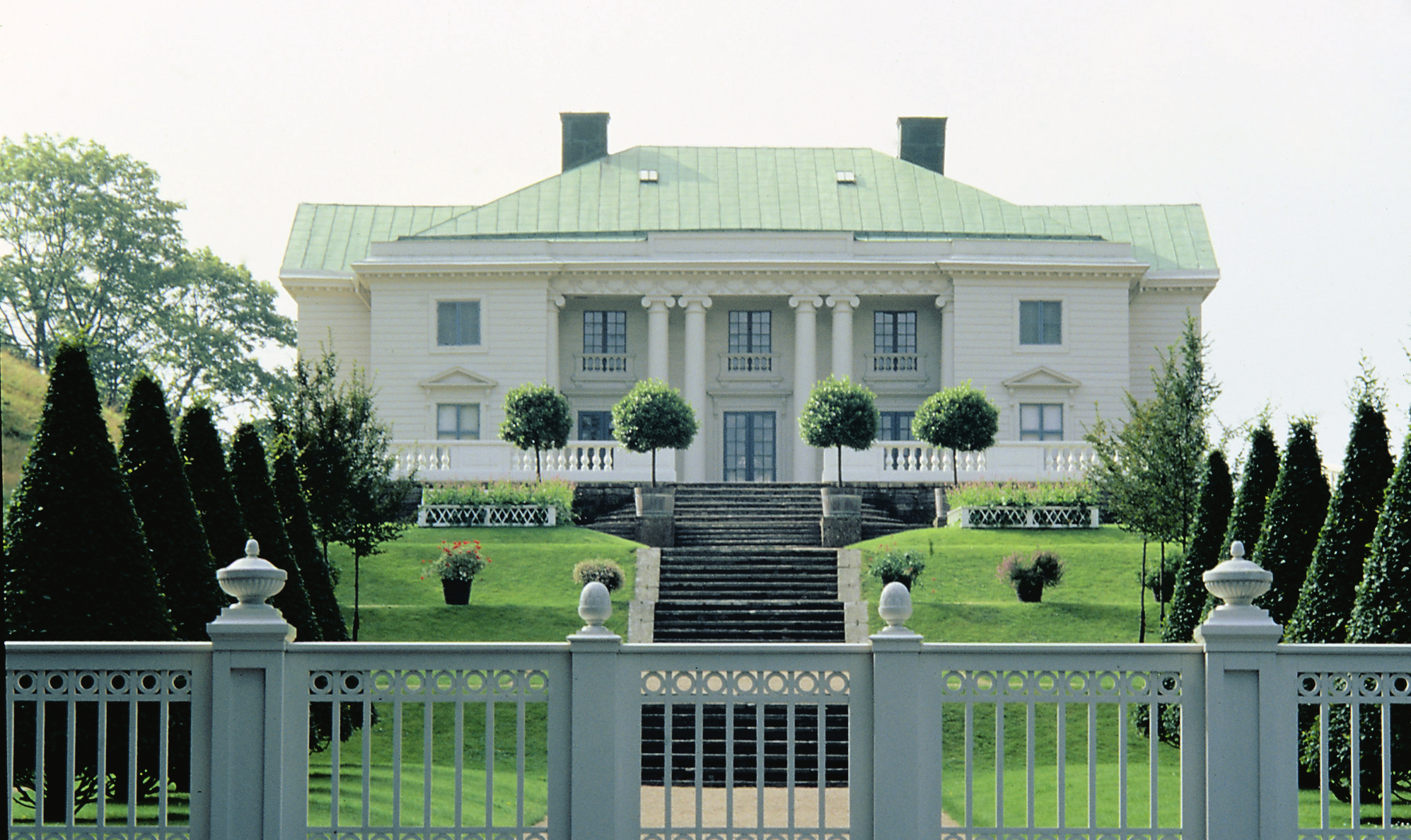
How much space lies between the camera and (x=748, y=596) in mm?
21797

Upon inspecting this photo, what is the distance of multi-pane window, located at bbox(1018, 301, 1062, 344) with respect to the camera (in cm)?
3878

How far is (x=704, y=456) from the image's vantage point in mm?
38938

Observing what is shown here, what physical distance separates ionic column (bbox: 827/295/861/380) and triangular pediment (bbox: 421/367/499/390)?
351 inches

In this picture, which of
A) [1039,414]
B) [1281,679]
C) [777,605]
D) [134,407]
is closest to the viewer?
[1281,679]

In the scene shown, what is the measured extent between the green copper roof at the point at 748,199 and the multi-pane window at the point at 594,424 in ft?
16.2

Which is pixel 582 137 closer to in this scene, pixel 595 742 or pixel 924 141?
pixel 924 141

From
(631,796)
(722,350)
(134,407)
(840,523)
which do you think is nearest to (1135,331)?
(722,350)

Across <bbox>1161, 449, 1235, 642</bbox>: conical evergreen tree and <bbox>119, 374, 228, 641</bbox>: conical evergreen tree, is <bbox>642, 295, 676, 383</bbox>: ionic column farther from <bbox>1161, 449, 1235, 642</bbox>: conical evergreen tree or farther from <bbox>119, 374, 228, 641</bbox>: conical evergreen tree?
<bbox>119, 374, 228, 641</bbox>: conical evergreen tree

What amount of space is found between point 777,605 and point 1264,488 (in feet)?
24.4

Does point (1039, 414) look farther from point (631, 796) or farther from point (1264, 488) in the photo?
point (631, 796)

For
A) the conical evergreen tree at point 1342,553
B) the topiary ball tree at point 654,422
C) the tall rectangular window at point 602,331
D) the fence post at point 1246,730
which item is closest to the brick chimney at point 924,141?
the tall rectangular window at point 602,331

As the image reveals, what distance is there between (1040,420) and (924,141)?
1081 cm

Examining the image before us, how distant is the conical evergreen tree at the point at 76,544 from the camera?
1005 centimetres

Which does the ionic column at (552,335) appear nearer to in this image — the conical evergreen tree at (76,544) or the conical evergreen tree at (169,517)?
the conical evergreen tree at (169,517)
